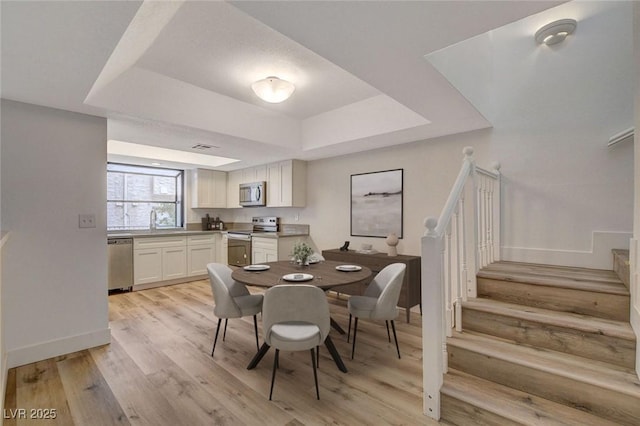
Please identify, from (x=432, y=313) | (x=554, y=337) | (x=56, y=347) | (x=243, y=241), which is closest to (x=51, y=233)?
(x=56, y=347)

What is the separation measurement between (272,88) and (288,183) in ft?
7.96

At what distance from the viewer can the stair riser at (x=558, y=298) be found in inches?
69.6

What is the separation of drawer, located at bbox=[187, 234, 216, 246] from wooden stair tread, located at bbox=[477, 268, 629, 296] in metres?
4.72

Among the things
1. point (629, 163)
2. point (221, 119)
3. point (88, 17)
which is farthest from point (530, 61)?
point (88, 17)

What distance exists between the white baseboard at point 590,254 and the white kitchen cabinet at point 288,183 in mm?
3239

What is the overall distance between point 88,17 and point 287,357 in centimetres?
261

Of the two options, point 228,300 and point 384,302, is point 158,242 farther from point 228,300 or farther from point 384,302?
point 384,302

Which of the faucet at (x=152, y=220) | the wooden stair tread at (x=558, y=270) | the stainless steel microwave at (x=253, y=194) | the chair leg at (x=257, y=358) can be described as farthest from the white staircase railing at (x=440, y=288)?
the faucet at (x=152, y=220)

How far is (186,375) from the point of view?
2279mm

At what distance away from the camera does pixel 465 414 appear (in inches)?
63.1

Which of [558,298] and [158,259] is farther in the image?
[158,259]

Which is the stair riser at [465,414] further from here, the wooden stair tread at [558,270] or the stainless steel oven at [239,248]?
the stainless steel oven at [239,248]

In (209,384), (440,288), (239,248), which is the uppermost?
(440,288)

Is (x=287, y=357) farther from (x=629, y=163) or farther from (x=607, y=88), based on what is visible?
(x=607, y=88)
